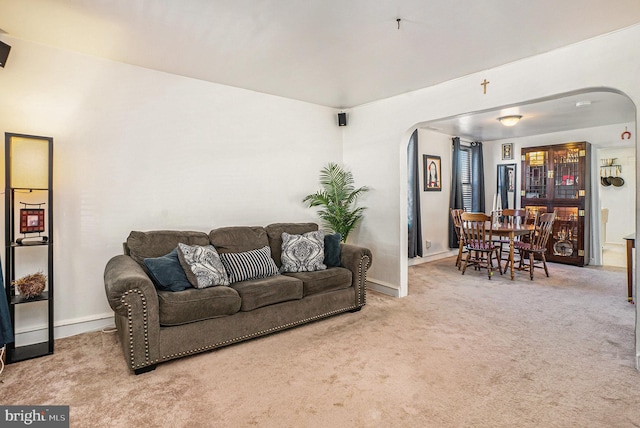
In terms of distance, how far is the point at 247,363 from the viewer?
2588 millimetres

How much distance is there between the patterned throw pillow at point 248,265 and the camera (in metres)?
3.22

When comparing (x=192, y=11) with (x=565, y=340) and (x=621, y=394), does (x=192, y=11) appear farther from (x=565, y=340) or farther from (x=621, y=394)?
(x=565, y=340)

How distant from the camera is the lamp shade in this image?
8.41 ft

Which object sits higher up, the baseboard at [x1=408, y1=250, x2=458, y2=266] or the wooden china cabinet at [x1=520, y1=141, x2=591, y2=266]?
the wooden china cabinet at [x1=520, y1=141, x2=591, y2=266]

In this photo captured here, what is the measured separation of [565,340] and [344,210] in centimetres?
272

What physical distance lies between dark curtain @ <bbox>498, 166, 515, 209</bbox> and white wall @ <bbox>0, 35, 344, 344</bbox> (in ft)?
17.5

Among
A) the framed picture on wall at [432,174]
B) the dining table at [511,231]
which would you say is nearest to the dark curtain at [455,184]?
the framed picture on wall at [432,174]

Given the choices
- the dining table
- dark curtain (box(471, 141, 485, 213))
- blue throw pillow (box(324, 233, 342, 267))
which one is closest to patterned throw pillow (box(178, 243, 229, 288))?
blue throw pillow (box(324, 233, 342, 267))

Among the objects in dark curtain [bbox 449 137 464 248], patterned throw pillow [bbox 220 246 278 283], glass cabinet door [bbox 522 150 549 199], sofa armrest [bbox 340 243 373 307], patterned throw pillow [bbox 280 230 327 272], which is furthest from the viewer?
dark curtain [bbox 449 137 464 248]

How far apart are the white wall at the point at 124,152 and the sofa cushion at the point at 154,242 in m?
0.34

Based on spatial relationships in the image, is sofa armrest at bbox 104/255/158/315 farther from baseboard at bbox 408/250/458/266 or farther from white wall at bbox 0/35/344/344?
baseboard at bbox 408/250/458/266

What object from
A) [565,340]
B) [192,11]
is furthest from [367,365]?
[192,11]

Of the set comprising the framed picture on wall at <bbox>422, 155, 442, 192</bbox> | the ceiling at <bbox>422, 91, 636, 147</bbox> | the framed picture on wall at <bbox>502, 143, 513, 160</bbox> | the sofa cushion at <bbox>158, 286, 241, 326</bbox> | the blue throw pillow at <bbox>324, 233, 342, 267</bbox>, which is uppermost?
the ceiling at <bbox>422, 91, 636, 147</bbox>

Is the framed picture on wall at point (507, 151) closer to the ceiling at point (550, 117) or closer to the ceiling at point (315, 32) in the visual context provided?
the ceiling at point (550, 117)
